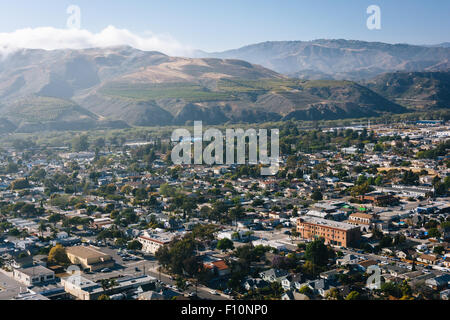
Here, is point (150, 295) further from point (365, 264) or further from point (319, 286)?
point (365, 264)

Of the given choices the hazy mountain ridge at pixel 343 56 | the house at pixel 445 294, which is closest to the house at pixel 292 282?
the house at pixel 445 294

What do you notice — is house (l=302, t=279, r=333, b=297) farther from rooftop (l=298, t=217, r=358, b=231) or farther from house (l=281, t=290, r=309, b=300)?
rooftop (l=298, t=217, r=358, b=231)

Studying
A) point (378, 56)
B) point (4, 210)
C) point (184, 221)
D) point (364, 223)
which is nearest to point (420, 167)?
point (364, 223)

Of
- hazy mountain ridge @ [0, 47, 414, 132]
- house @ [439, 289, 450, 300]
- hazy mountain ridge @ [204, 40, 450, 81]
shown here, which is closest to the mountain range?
hazy mountain ridge @ [0, 47, 414, 132]

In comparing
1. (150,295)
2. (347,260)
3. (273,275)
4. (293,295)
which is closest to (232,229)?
(347,260)

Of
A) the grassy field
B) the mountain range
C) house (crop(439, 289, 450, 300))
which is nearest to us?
house (crop(439, 289, 450, 300))

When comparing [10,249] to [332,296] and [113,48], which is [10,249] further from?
[113,48]
